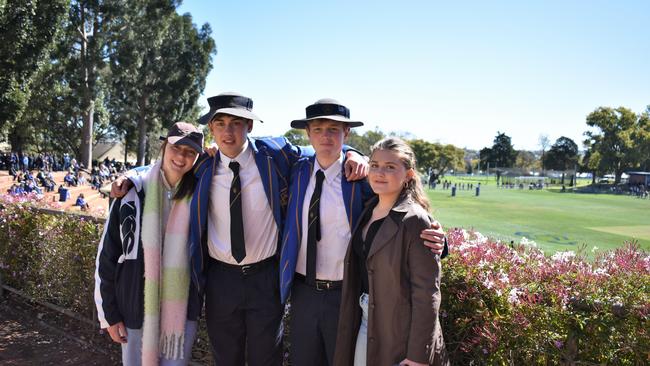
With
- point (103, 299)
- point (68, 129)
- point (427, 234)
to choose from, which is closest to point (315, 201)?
point (427, 234)

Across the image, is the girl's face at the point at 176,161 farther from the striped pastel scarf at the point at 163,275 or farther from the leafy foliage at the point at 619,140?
the leafy foliage at the point at 619,140

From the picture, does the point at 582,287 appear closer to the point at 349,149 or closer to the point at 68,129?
the point at 349,149

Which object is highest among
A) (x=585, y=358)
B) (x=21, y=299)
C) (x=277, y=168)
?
(x=277, y=168)

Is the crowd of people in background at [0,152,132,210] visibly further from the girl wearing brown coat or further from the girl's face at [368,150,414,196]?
the girl's face at [368,150,414,196]

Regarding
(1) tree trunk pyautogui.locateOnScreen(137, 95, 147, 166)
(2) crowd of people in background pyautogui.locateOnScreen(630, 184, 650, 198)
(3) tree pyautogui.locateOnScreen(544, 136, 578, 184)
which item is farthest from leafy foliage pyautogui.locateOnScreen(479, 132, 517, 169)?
(1) tree trunk pyautogui.locateOnScreen(137, 95, 147, 166)

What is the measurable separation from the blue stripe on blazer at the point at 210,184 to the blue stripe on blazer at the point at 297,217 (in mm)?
174

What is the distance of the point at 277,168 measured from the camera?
3.04 m

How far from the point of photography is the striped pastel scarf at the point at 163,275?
9.25ft

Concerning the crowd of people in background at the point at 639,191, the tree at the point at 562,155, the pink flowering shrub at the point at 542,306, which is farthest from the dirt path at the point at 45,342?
the tree at the point at 562,155

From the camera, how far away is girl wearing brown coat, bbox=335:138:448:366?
2109mm

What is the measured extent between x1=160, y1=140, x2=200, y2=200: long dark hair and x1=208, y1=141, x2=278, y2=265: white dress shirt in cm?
15

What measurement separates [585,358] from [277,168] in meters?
2.09

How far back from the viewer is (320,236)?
106 inches

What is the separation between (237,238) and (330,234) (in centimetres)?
63
